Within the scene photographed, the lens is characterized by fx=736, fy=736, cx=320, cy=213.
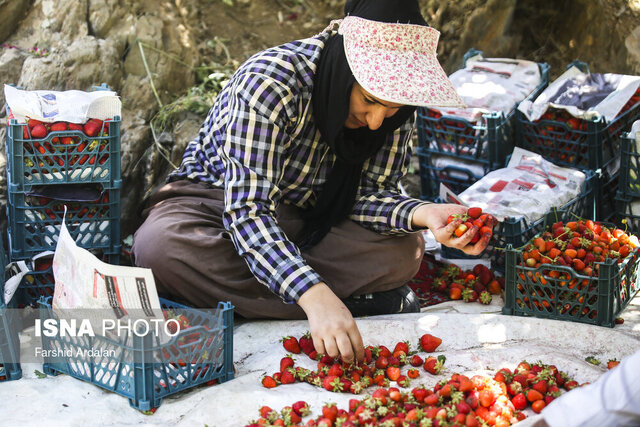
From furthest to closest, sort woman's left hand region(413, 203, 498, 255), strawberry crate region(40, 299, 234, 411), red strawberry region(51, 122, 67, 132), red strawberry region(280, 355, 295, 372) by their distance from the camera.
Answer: red strawberry region(51, 122, 67, 132)
woman's left hand region(413, 203, 498, 255)
red strawberry region(280, 355, 295, 372)
strawberry crate region(40, 299, 234, 411)

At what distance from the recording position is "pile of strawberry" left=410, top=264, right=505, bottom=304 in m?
3.09

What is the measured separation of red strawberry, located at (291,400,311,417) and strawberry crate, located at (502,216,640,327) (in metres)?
1.09

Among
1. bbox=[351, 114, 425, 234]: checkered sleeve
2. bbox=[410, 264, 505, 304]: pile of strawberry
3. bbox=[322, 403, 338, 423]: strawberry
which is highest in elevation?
bbox=[351, 114, 425, 234]: checkered sleeve

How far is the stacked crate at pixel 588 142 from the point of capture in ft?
11.3

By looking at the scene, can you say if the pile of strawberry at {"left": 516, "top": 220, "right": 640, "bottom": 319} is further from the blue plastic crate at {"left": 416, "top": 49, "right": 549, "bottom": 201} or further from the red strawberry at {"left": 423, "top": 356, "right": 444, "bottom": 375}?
the blue plastic crate at {"left": 416, "top": 49, "right": 549, "bottom": 201}

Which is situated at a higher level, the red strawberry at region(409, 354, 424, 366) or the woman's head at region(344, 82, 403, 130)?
the woman's head at region(344, 82, 403, 130)

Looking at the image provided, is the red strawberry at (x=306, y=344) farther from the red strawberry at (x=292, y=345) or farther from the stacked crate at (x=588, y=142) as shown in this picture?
the stacked crate at (x=588, y=142)

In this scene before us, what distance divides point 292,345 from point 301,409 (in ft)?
1.35

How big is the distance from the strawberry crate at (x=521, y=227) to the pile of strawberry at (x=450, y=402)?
92 cm

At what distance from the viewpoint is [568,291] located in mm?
2652

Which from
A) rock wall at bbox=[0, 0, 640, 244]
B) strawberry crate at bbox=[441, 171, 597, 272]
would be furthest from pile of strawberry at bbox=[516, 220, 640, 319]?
rock wall at bbox=[0, 0, 640, 244]

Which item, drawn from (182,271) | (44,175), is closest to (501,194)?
(182,271)

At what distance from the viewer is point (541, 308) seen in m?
2.71

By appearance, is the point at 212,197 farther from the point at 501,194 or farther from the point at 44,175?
the point at 501,194
